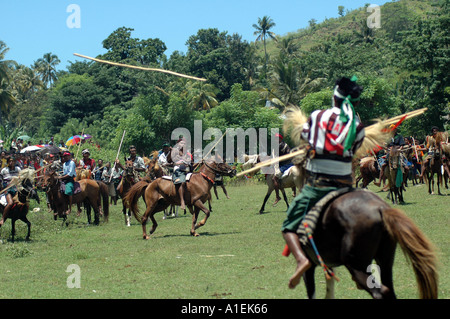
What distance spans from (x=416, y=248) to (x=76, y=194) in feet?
53.4

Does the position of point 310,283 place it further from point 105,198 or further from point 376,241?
point 105,198

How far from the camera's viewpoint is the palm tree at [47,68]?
336 feet

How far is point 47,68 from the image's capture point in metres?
102

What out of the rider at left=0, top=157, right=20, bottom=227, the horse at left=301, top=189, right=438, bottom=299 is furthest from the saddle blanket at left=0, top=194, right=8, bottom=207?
the horse at left=301, top=189, right=438, bottom=299

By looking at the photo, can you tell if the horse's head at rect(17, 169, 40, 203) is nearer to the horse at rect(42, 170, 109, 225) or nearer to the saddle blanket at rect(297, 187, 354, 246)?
the horse at rect(42, 170, 109, 225)

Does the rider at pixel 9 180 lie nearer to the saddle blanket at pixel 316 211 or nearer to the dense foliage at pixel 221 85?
the dense foliage at pixel 221 85

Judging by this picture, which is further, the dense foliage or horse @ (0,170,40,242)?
the dense foliage

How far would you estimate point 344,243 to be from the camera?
6.11m

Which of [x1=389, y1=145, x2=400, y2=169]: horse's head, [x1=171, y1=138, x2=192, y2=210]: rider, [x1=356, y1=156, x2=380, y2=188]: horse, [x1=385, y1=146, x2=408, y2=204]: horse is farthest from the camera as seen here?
[x1=356, y1=156, x2=380, y2=188]: horse

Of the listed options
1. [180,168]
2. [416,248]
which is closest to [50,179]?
[180,168]

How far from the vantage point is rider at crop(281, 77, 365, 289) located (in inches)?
260

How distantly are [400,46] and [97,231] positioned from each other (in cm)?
2611

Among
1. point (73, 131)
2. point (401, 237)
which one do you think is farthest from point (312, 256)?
point (73, 131)

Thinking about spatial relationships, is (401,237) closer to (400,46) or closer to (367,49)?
(400,46)
